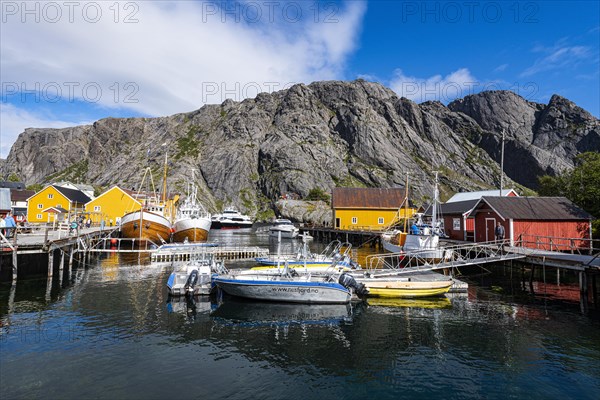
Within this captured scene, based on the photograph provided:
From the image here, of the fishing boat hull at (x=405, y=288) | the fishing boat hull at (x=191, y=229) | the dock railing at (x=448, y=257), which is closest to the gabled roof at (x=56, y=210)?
the fishing boat hull at (x=191, y=229)

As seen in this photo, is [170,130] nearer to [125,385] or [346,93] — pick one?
[346,93]

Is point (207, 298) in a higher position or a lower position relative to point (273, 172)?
lower

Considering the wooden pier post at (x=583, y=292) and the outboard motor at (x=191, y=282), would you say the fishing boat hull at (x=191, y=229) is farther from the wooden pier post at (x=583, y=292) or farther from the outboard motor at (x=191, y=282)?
Result: the wooden pier post at (x=583, y=292)

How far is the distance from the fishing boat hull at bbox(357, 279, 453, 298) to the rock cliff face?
378ft

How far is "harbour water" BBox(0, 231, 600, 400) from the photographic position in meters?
10.8

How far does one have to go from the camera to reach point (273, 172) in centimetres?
15262

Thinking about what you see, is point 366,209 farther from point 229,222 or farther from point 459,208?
point 229,222

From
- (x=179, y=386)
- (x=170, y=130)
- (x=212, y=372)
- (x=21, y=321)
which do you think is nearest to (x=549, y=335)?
(x=212, y=372)

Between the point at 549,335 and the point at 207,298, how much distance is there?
1780 cm

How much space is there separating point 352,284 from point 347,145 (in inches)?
5824

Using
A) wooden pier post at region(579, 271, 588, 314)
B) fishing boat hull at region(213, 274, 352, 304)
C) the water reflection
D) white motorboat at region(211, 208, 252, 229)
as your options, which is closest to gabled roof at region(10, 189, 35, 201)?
white motorboat at region(211, 208, 252, 229)

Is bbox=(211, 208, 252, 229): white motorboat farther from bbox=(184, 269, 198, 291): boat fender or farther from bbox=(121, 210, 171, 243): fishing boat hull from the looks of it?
bbox=(184, 269, 198, 291): boat fender

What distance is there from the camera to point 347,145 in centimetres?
16450

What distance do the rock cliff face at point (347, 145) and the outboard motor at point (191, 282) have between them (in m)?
→ 119
